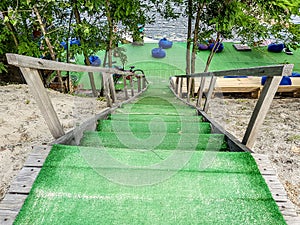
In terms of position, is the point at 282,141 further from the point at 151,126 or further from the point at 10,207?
the point at 10,207

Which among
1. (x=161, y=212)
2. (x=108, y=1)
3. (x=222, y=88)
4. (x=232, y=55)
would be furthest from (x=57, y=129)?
(x=232, y=55)

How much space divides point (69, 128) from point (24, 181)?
1859mm

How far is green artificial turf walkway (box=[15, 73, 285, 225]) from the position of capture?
115 cm

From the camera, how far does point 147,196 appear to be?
1271mm

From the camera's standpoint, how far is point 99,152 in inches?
64.5

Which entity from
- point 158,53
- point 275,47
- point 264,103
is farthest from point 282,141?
point 275,47

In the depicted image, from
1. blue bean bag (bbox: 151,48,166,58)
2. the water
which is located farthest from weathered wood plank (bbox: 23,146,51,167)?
the water

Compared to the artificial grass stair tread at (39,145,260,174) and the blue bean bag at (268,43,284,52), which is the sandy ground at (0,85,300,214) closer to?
the artificial grass stair tread at (39,145,260,174)

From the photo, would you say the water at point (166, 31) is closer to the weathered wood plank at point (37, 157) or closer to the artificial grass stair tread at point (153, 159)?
the artificial grass stair tread at point (153, 159)

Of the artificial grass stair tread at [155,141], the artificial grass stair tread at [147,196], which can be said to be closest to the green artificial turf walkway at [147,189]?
the artificial grass stair tread at [147,196]

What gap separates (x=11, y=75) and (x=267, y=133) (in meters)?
6.65

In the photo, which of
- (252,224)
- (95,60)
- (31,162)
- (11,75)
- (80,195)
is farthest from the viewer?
(95,60)

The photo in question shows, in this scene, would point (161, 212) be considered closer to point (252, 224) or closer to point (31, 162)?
point (252, 224)

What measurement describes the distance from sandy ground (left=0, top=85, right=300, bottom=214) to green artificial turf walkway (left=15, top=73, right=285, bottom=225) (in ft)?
2.70
